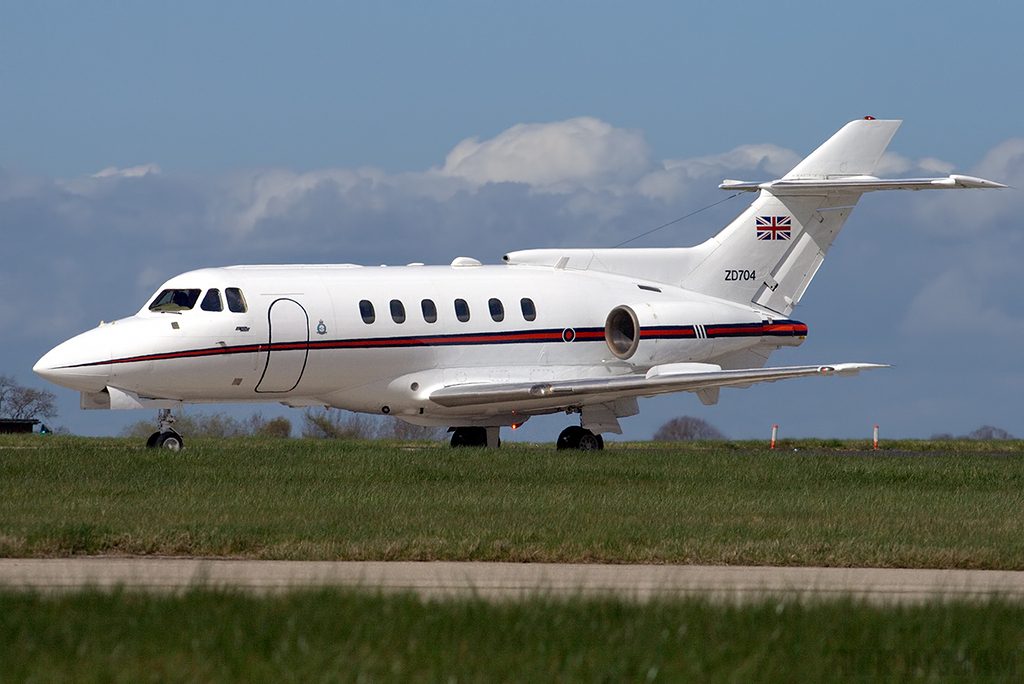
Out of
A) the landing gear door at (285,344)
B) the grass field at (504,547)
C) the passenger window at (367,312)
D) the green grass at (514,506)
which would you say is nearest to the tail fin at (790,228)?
the grass field at (504,547)

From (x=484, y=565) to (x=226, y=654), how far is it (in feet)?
15.6

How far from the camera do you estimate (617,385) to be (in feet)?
83.3

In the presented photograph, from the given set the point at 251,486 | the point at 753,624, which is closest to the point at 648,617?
the point at 753,624

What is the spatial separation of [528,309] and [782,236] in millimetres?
6695

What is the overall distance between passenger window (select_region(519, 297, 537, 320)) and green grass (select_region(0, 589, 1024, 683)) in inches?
715

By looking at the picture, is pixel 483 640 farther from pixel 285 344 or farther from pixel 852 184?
pixel 852 184

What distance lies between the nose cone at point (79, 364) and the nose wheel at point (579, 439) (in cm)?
917

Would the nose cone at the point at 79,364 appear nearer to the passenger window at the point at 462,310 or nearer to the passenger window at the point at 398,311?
the passenger window at the point at 398,311

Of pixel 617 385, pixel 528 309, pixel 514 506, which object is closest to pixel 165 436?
pixel 528 309

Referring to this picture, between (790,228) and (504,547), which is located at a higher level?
(790,228)

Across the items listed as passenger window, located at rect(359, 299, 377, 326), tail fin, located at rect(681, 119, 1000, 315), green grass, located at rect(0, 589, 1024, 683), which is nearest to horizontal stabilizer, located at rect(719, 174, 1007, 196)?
tail fin, located at rect(681, 119, 1000, 315)

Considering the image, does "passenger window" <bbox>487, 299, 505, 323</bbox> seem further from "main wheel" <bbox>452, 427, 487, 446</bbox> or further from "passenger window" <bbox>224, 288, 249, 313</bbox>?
"passenger window" <bbox>224, 288, 249, 313</bbox>

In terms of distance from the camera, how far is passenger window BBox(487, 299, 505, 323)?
26.4 m

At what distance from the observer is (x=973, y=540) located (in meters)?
13.5
